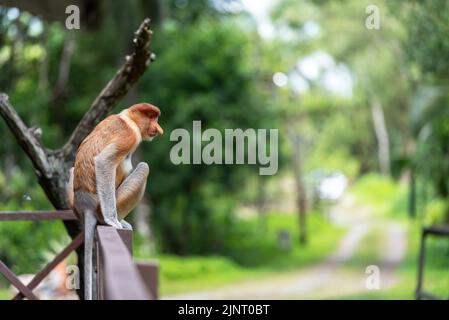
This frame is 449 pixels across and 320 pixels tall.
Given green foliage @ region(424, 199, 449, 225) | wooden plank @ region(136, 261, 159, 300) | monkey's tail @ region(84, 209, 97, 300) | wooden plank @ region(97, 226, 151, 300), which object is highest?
wooden plank @ region(97, 226, 151, 300)

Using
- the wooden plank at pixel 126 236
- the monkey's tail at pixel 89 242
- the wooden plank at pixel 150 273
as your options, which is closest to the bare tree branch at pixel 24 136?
the monkey's tail at pixel 89 242

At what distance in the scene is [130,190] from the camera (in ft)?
12.2

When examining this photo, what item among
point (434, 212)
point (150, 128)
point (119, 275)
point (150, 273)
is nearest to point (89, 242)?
point (150, 128)

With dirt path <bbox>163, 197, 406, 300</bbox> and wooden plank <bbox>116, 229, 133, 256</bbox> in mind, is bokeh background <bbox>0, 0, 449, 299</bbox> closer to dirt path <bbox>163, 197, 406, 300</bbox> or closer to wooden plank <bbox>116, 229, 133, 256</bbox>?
dirt path <bbox>163, 197, 406, 300</bbox>

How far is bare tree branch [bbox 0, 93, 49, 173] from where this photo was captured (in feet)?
16.0

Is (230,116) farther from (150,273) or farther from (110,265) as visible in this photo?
(110,265)

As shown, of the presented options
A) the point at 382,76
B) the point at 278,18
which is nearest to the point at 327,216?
the point at 382,76

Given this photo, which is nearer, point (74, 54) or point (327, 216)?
point (74, 54)

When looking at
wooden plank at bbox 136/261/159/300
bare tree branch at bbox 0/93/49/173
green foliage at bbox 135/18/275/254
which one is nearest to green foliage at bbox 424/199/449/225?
green foliage at bbox 135/18/275/254

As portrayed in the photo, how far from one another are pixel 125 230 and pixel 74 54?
15.6 metres

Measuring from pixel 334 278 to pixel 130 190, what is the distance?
11.5 m

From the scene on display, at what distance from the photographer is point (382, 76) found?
28.4 meters
